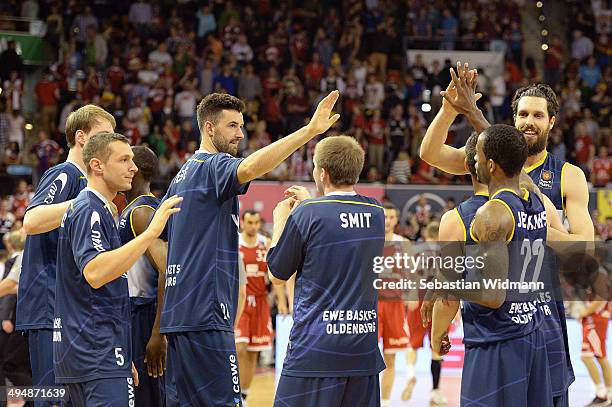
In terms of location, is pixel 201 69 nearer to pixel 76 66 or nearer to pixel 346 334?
pixel 76 66

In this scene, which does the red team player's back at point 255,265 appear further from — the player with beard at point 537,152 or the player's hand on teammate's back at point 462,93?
the player's hand on teammate's back at point 462,93

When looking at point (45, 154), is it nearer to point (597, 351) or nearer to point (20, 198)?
point (20, 198)

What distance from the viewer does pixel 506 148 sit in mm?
4852

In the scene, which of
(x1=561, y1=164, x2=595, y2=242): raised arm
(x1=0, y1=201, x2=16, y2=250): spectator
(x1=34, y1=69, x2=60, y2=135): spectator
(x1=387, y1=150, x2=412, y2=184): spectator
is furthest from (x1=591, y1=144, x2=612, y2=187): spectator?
(x1=561, y1=164, x2=595, y2=242): raised arm

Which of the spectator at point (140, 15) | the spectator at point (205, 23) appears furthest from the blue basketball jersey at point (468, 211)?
the spectator at point (140, 15)

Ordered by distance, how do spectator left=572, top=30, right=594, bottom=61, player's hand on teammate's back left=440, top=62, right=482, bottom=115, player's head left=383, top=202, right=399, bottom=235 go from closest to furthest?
player's hand on teammate's back left=440, top=62, right=482, bottom=115 < player's head left=383, top=202, right=399, bottom=235 < spectator left=572, top=30, right=594, bottom=61

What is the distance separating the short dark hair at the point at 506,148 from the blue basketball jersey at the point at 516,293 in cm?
15

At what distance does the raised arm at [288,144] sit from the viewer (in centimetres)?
506

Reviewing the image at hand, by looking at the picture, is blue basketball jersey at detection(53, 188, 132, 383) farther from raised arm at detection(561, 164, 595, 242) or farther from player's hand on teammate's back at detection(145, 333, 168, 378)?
raised arm at detection(561, 164, 595, 242)

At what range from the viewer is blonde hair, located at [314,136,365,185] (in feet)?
17.0

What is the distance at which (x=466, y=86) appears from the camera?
582cm

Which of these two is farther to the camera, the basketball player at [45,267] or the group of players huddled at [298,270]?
the basketball player at [45,267]

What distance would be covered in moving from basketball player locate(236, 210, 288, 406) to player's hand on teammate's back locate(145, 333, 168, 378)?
5.48m

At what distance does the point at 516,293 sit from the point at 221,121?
206 cm
